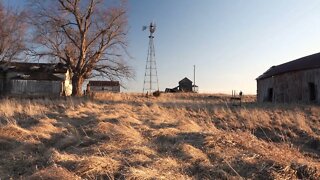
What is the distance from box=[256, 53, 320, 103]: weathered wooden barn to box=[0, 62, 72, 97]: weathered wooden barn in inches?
797

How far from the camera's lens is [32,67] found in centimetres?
3834

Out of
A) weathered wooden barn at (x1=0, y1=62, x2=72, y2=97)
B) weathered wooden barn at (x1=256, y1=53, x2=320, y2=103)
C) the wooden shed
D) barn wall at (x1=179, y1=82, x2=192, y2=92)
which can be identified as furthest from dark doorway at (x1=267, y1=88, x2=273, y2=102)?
the wooden shed

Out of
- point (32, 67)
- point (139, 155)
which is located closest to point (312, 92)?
point (32, 67)

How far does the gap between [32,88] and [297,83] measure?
24.2 meters

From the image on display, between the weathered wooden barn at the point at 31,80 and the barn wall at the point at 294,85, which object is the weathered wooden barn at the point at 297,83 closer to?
the barn wall at the point at 294,85

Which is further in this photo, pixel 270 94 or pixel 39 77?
pixel 39 77

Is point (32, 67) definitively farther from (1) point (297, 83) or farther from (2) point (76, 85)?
(1) point (297, 83)

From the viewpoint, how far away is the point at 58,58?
124ft

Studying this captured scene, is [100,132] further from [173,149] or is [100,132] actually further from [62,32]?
[62,32]

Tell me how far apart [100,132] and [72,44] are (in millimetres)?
29540

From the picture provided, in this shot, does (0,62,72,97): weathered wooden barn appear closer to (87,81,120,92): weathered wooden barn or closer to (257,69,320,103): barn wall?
(257,69,320,103): barn wall

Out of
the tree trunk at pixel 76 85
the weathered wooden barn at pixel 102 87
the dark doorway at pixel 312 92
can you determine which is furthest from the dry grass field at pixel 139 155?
the weathered wooden barn at pixel 102 87

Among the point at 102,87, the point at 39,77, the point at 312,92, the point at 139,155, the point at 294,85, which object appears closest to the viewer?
the point at 139,155

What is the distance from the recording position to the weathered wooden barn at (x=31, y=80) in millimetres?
36875
